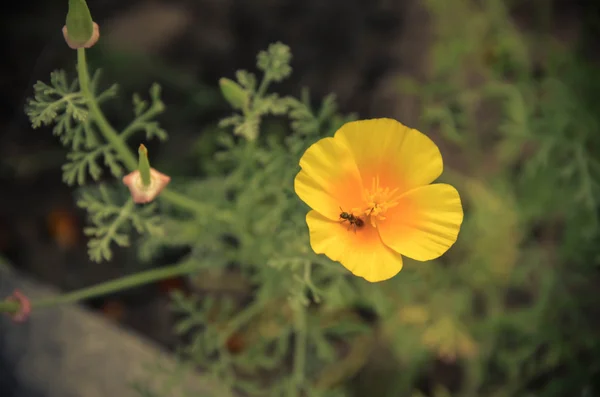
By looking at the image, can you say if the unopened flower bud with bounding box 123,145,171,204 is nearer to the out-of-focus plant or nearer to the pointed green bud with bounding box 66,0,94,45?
the pointed green bud with bounding box 66,0,94,45

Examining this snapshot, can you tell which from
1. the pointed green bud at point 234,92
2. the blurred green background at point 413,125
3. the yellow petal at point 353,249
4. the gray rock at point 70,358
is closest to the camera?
the yellow petal at point 353,249

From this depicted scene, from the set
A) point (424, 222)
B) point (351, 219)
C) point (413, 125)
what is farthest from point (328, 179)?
point (413, 125)

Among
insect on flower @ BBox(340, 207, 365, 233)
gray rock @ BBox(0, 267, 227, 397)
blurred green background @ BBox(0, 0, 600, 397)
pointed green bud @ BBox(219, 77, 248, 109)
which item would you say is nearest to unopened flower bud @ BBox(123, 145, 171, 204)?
pointed green bud @ BBox(219, 77, 248, 109)

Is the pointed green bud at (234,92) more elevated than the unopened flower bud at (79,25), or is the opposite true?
the pointed green bud at (234,92)

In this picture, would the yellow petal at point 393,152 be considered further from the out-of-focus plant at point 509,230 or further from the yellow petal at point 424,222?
the out-of-focus plant at point 509,230

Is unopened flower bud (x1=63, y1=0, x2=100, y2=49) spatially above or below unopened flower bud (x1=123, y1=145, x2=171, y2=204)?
above

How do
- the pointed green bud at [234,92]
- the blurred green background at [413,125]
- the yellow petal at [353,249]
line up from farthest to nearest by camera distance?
1. the blurred green background at [413,125]
2. the pointed green bud at [234,92]
3. the yellow petal at [353,249]

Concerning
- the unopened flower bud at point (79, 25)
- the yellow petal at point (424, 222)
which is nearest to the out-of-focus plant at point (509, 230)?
the yellow petal at point (424, 222)
